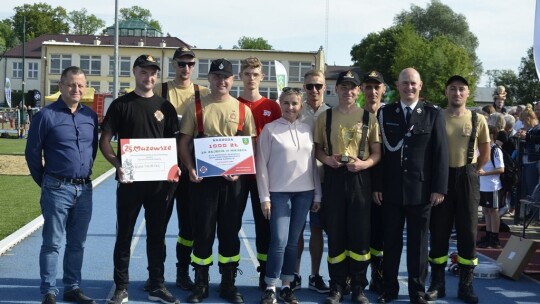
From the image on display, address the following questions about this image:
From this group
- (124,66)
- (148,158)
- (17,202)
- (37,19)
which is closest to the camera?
(148,158)

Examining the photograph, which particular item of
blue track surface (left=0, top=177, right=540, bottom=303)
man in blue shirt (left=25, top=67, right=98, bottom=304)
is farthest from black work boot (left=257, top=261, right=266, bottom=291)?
man in blue shirt (left=25, top=67, right=98, bottom=304)

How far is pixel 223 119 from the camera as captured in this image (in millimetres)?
7473

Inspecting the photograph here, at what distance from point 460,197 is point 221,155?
247cm

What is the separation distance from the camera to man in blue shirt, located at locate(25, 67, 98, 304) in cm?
706

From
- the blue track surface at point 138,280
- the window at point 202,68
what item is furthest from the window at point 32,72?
the blue track surface at point 138,280

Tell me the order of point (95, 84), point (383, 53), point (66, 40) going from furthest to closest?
point (66, 40) → point (383, 53) → point (95, 84)

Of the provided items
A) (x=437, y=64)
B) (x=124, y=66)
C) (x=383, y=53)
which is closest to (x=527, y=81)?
(x=437, y=64)

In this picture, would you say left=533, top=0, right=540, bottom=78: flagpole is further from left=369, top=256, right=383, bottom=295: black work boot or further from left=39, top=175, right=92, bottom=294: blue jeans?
left=39, top=175, right=92, bottom=294: blue jeans

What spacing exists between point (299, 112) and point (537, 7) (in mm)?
3249

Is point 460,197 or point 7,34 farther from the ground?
point 7,34

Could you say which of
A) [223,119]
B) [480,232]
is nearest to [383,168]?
[223,119]

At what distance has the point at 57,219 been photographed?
7082mm

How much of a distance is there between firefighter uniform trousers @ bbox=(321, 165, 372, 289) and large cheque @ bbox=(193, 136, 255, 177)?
0.83 m

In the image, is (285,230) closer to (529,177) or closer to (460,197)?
(460,197)
